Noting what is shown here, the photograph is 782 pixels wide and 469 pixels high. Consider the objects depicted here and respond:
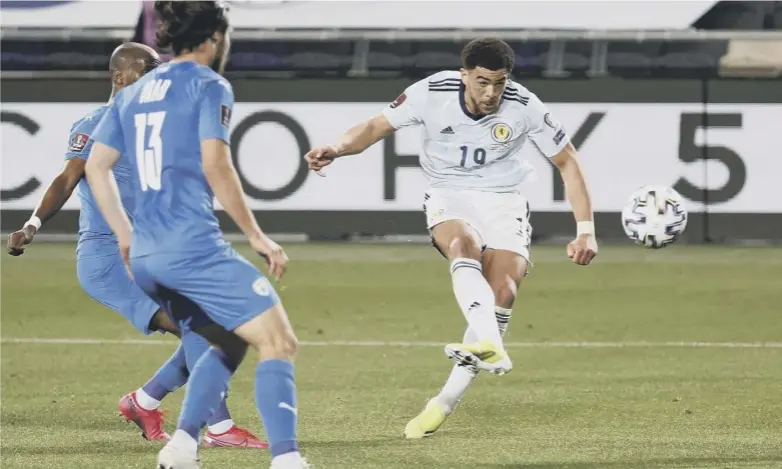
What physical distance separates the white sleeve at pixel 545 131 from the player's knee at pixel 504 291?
0.67m

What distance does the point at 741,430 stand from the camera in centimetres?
736

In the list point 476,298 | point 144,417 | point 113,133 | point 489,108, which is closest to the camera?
point 113,133

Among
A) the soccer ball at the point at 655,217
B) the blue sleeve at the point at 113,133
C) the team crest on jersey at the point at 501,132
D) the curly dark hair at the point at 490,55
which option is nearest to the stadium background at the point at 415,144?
the soccer ball at the point at 655,217

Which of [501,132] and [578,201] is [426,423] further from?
[501,132]

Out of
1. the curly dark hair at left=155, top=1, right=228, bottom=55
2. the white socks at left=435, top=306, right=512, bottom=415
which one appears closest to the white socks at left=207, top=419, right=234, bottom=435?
the white socks at left=435, top=306, right=512, bottom=415

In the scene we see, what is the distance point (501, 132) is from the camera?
781cm

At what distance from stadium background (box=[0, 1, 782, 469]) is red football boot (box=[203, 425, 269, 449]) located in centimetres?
18

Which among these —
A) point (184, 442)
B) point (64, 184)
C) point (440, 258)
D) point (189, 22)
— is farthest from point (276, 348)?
point (440, 258)

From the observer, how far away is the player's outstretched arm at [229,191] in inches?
211

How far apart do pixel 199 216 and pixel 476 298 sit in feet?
7.03

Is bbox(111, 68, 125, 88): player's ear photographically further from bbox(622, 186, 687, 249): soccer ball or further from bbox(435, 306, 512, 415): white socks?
bbox(622, 186, 687, 249): soccer ball

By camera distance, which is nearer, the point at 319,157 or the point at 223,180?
the point at 223,180

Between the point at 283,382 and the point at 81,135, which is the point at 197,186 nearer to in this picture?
the point at 283,382

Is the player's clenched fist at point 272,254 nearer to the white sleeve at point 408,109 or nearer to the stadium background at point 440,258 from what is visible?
the stadium background at point 440,258
